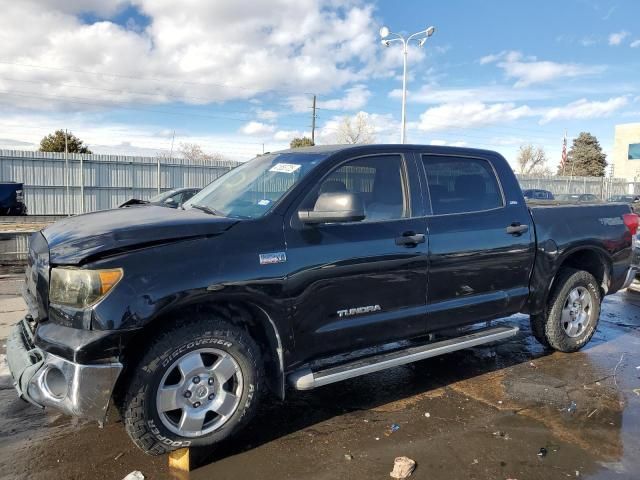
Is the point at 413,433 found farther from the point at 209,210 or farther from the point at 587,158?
the point at 587,158

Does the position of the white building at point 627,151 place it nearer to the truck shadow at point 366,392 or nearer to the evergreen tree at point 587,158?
the evergreen tree at point 587,158

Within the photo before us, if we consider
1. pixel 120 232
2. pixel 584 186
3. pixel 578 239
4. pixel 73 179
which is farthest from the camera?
pixel 584 186

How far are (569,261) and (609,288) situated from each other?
23.9 inches

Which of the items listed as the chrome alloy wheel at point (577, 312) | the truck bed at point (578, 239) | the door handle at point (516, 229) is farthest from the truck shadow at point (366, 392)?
the door handle at point (516, 229)

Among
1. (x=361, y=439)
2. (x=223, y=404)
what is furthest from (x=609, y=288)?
(x=223, y=404)

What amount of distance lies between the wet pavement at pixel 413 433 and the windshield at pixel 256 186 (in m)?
1.53

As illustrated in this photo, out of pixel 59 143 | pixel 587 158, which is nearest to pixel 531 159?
pixel 587 158

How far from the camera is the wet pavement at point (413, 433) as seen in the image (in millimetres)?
3129

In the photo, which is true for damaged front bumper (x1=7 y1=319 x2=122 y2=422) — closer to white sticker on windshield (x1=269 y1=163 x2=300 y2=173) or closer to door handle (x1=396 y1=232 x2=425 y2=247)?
white sticker on windshield (x1=269 y1=163 x2=300 y2=173)

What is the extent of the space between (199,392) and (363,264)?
4.37ft

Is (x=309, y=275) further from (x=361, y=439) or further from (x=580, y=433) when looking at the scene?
(x=580, y=433)

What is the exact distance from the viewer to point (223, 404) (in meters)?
3.18

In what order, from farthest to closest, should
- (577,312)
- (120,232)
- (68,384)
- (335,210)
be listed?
1. (577,312)
2. (335,210)
3. (120,232)
4. (68,384)

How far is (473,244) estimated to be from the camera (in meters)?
4.21
